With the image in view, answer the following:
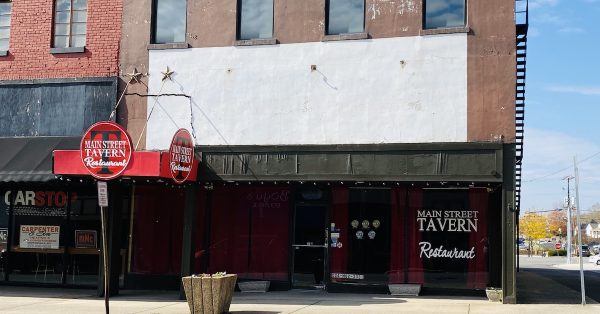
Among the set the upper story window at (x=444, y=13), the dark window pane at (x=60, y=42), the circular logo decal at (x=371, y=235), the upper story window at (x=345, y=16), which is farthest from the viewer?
the dark window pane at (x=60, y=42)

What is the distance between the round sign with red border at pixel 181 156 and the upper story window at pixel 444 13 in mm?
5676

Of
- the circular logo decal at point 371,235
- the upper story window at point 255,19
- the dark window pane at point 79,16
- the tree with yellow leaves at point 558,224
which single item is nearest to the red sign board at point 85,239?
the dark window pane at point 79,16

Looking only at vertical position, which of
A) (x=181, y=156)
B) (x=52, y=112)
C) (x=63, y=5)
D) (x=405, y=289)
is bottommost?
(x=405, y=289)

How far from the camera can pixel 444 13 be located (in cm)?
1412

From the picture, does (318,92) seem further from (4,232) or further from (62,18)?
(4,232)

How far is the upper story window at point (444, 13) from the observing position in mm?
13984

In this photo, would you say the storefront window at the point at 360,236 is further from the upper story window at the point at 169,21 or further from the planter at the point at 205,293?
the upper story window at the point at 169,21

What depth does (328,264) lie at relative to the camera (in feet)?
50.9

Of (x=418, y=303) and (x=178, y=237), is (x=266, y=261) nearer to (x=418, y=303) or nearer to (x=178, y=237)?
(x=178, y=237)

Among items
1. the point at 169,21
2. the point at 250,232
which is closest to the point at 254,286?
the point at 250,232

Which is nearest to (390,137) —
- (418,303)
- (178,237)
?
(418,303)

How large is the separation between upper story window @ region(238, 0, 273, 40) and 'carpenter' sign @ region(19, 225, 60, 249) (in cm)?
697

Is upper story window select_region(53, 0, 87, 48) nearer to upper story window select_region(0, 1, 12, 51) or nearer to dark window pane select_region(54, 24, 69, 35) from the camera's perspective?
dark window pane select_region(54, 24, 69, 35)

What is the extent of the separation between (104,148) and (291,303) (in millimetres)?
4913
